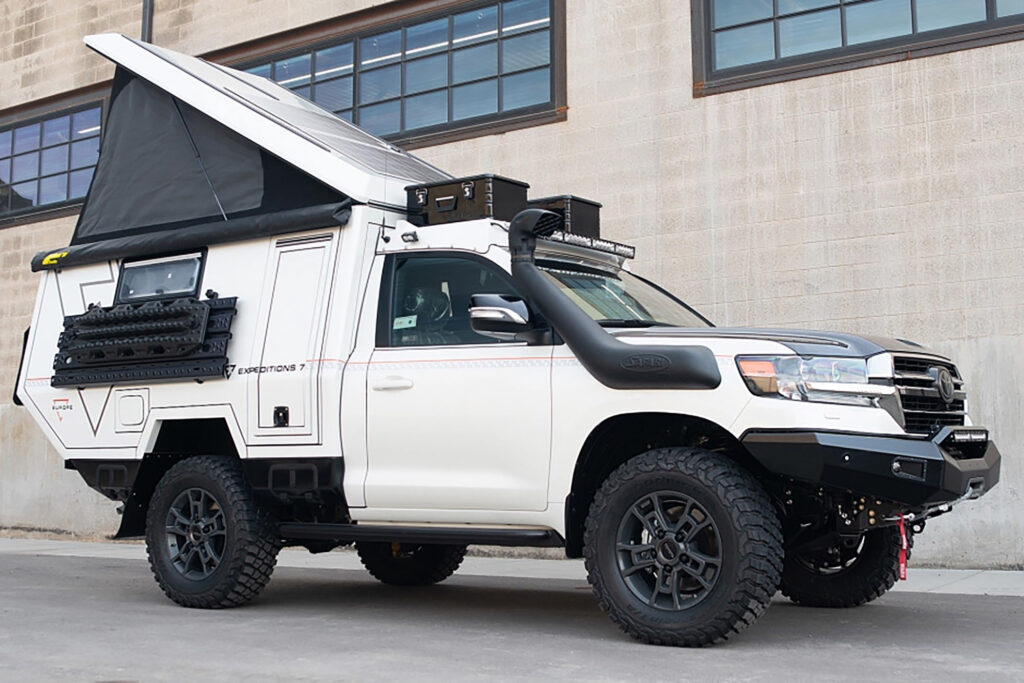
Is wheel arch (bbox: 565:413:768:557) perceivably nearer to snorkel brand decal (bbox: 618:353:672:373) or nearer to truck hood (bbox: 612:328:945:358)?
snorkel brand decal (bbox: 618:353:672:373)

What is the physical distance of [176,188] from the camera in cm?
823

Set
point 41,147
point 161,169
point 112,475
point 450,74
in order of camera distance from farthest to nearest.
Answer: point 41,147
point 450,74
point 161,169
point 112,475

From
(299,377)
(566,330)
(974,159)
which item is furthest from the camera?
(974,159)

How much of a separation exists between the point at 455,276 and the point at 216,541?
2411 mm

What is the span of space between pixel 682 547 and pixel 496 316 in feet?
5.04

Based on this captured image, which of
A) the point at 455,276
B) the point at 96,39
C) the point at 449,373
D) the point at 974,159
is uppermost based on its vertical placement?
the point at 96,39

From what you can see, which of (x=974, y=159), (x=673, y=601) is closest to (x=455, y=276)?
(x=673, y=601)

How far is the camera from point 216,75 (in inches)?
340

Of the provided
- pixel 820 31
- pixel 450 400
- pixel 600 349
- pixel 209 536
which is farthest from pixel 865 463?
pixel 820 31

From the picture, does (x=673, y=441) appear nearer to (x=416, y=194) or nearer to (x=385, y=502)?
(x=385, y=502)

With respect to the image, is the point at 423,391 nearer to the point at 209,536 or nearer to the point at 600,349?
the point at 600,349

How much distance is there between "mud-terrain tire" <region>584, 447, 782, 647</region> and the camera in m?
5.50

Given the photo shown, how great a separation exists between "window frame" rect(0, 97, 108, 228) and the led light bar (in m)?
11.0

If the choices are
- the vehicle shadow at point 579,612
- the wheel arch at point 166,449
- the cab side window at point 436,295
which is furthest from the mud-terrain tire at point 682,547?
the wheel arch at point 166,449
